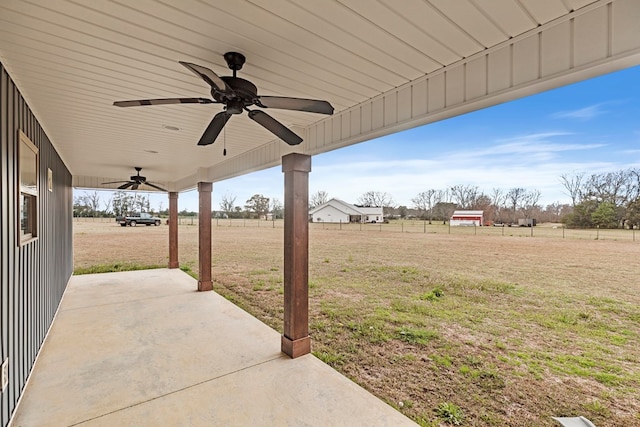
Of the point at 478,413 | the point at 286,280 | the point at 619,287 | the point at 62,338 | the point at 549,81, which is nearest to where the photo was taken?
the point at 549,81

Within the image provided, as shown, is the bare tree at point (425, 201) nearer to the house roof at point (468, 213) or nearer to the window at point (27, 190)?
the house roof at point (468, 213)

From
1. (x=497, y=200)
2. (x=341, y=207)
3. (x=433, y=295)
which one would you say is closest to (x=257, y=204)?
(x=341, y=207)

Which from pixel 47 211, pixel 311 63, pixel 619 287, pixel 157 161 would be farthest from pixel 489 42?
pixel 619 287

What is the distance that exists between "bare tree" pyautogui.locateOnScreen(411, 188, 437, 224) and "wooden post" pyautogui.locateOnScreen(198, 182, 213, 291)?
11.6m

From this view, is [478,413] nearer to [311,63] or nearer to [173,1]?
[311,63]

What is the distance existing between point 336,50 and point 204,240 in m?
4.61

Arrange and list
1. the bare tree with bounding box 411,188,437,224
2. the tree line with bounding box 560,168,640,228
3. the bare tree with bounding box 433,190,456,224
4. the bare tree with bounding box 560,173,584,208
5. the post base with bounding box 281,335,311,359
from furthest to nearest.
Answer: the bare tree with bounding box 411,188,437,224 < the bare tree with bounding box 433,190,456,224 < the bare tree with bounding box 560,173,584,208 < the tree line with bounding box 560,168,640,228 < the post base with bounding box 281,335,311,359

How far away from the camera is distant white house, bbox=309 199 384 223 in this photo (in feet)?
88.5

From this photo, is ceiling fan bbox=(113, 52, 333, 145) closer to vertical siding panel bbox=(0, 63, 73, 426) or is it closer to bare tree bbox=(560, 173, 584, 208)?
vertical siding panel bbox=(0, 63, 73, 426)

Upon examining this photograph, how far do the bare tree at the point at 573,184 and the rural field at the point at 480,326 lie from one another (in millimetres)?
1707

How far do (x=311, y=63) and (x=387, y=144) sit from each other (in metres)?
14.9

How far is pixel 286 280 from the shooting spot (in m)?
3.12

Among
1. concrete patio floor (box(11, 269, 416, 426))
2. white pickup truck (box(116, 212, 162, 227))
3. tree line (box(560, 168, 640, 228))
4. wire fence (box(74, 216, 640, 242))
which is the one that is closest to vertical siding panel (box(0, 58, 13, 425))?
concrete patio floor (box(11, 269, 416, 426))

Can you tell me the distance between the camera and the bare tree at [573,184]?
518cm
